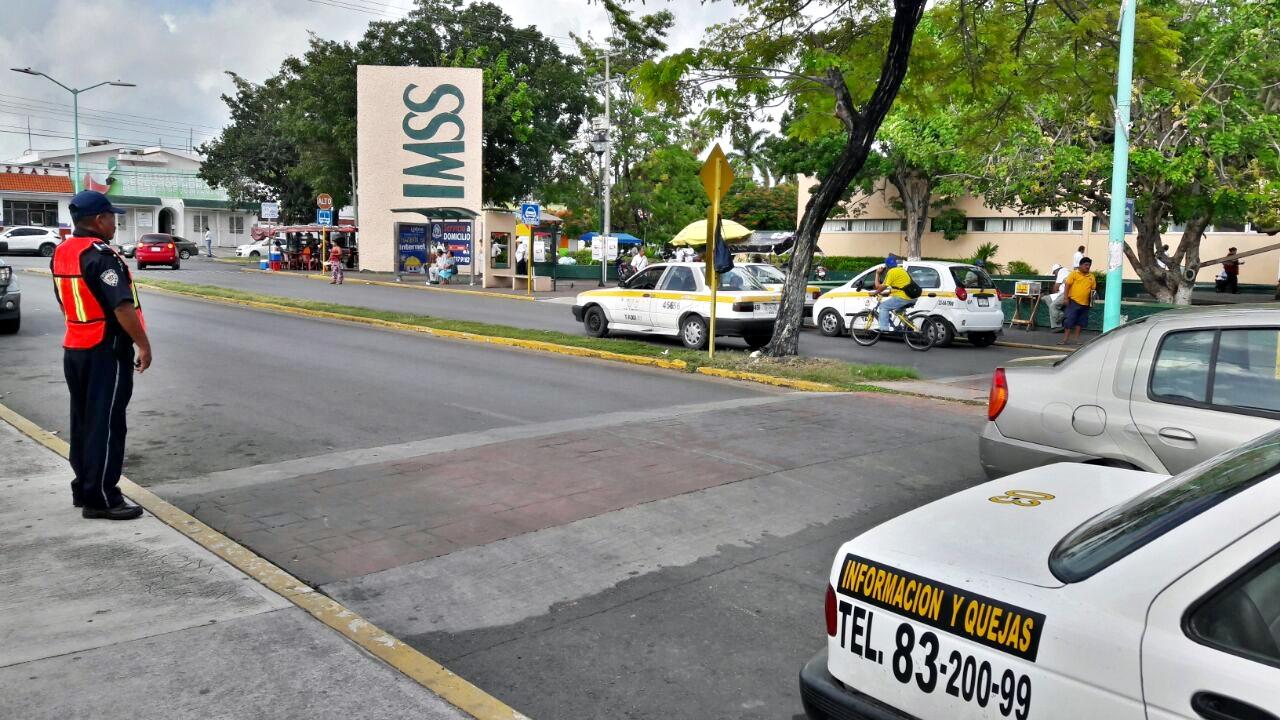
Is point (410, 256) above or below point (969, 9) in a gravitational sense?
below

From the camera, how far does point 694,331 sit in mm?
16578

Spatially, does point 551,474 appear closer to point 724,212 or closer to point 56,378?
point 56,378

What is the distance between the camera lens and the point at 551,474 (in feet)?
24.7

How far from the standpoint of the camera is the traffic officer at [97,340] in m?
5.73

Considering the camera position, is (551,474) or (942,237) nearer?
(551,474)

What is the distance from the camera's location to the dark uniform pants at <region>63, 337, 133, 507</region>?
19.0ft

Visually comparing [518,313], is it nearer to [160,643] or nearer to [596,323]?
[596,323]

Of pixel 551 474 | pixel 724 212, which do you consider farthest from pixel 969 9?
pixel 724 212

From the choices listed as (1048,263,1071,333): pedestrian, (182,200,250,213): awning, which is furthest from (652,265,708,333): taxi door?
(182,200,250,213): awning

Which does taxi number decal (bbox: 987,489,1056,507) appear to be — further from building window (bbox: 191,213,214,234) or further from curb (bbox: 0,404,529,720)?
building window (bbox: 191,213,214,234)

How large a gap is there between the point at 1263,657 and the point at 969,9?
14.7 meters

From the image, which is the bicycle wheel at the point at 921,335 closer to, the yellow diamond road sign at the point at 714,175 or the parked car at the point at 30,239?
the yellow diamond road sign at the point at 714,175

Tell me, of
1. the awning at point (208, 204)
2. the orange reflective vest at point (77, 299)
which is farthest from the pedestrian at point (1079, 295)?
the awning at point (208, 204)

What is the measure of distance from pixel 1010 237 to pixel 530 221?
873 inches
